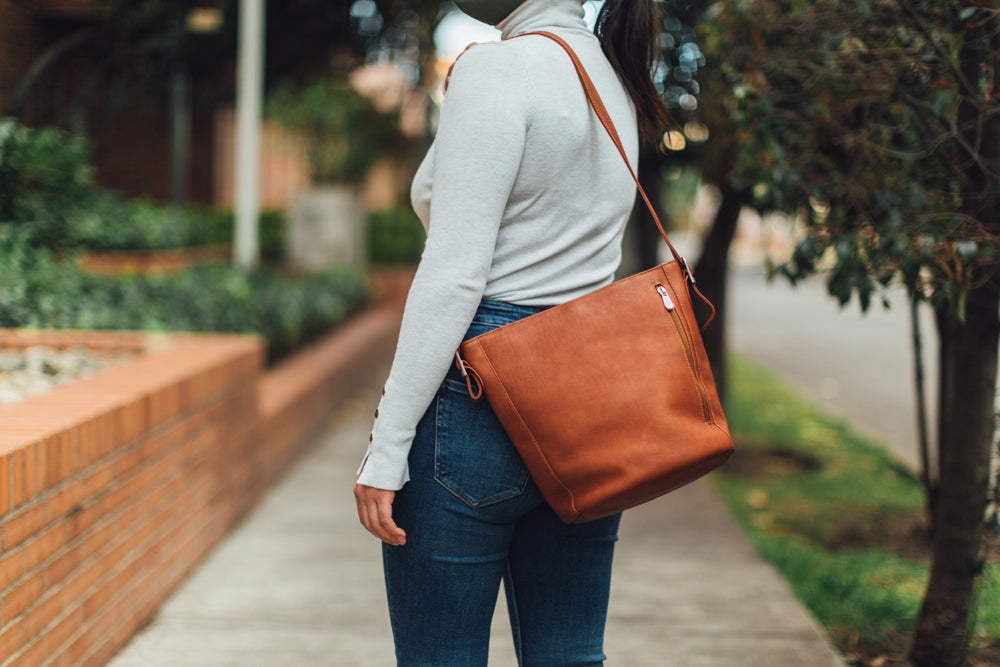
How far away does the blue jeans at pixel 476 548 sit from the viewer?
1644 millimetres

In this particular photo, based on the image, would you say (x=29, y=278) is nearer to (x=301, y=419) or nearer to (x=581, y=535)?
(x=301, y=419)

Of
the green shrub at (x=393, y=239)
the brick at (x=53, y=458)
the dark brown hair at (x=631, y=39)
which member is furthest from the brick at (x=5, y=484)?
the green shrub at (x=393, y=239)

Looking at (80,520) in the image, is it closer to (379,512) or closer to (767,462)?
(379,512)

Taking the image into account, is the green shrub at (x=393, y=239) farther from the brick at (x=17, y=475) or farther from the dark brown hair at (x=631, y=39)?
the dark brown hair at (x=631, y=39)

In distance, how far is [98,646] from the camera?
9.63ft

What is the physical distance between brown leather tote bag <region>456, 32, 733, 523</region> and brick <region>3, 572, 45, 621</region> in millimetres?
1378

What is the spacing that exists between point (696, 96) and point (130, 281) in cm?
362

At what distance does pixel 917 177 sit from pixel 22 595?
8.98ft


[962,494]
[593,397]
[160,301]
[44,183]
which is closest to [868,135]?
[962,494]

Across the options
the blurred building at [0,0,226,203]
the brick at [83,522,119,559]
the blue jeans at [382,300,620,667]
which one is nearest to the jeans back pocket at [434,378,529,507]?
the blue jeans at [382,300,620,667]

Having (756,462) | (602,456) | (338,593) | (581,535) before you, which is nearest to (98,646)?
(338,593)

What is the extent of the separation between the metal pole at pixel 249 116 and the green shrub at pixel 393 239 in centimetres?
716

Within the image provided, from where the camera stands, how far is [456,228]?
1560 millimetres

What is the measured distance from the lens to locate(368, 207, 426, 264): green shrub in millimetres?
16328
